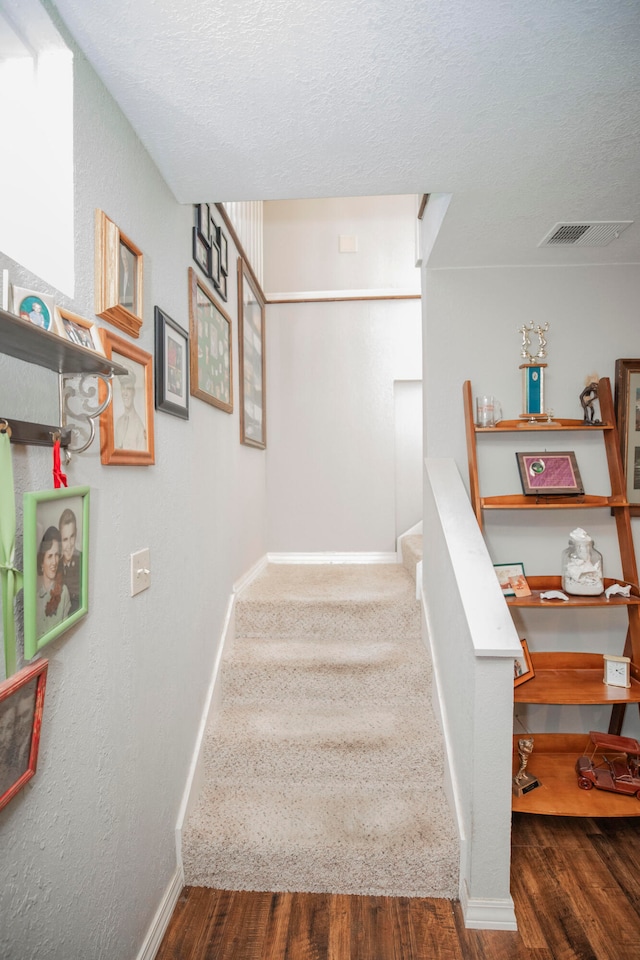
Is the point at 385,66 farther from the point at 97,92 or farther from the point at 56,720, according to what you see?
the point at 56,720

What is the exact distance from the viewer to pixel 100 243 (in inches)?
50.6

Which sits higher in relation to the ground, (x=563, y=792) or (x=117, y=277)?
(x=117, y=277)

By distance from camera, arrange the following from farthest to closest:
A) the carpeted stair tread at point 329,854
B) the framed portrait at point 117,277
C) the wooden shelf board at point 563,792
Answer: the wooden shelf board at point 563,792 < the carpeted stair tread at point 329,854 < the framed portrait at point 117,277

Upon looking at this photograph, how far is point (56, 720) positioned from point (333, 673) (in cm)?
152

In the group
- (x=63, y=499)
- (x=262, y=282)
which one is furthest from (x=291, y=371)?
(x=63, y=499)

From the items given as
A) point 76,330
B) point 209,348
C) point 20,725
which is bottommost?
point 20,725

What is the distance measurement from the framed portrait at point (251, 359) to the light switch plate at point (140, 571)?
1496 millimetres

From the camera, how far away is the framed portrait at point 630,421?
245cm

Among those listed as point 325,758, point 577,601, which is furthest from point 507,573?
point 325,758

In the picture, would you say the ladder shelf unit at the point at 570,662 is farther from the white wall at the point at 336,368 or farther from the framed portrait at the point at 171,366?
the white wall at the point at 336,368

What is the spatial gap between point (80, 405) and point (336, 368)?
112 inches

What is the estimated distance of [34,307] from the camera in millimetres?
973

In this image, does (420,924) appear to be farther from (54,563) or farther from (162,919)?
(54,563)

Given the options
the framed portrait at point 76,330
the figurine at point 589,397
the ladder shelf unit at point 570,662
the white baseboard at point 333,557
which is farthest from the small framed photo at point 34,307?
the white baseboard at point 333,557
